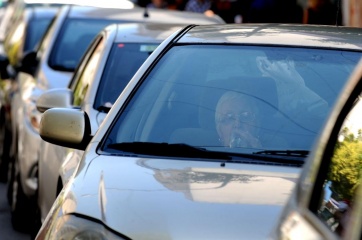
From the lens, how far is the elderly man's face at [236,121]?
18.0 ft

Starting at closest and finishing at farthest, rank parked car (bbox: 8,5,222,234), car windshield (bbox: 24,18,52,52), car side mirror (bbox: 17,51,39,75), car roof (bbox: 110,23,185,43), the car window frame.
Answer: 1. the car window frame
2. car roof (bbox: 110,23,185,43)
3. parked car (bbox: 8,5,222,234)
4. car side mirror (bbox: 17,51,39,75)
5. car windshield (bbox: 24,18,52,52)

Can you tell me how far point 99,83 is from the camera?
7.77 metres

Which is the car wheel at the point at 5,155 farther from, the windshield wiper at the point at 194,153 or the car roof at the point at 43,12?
the windshield wiper at the point at 194,153

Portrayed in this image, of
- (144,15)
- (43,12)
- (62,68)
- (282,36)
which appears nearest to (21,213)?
(62,68)

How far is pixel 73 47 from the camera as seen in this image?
11523 millimetres

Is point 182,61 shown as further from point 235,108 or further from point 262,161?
point 262,161

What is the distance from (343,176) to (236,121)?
2002 mm

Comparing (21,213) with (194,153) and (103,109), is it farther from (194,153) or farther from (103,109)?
(194,153)

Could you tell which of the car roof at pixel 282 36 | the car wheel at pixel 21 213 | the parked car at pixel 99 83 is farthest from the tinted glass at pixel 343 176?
the car wheel at pixel 21 213

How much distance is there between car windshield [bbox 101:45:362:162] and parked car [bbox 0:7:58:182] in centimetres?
637

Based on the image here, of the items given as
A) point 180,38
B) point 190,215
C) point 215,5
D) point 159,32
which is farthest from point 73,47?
point 215,5

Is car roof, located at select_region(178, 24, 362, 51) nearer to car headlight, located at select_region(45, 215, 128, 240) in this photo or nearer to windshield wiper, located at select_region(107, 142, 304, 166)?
windshield wiper, located at select_region(107, 142, 304, 166)

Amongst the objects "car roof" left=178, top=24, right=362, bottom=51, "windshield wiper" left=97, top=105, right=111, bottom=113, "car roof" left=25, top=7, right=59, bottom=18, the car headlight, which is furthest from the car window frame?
"car roof" left=25, top=7, right=59, bottom=18

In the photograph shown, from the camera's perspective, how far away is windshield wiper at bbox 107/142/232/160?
532 centimetres
